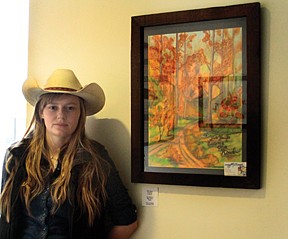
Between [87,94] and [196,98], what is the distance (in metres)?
0.48

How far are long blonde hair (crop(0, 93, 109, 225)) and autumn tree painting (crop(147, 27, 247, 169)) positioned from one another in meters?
0.26

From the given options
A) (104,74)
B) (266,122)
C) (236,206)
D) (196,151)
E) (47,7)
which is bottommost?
(236,206)

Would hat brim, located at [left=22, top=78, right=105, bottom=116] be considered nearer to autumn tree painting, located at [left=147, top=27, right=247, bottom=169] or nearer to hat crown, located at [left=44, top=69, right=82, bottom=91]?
hat crown, located at [left=44, top=69, right=82, bottom=91]

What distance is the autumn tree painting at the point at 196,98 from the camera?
175cm

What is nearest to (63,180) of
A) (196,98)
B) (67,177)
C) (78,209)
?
(67,177)

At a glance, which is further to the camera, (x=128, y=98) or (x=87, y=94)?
(x=128, y=98)

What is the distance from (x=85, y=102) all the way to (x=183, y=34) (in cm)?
54

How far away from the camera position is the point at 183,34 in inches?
72.4

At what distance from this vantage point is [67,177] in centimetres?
182

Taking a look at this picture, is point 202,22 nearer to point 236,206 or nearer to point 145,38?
point 145,38

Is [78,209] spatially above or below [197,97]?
below

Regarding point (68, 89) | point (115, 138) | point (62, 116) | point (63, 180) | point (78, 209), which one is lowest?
point (78, 209)

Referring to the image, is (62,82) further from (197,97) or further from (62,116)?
(197,97)

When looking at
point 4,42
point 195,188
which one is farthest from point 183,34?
point 4,42
